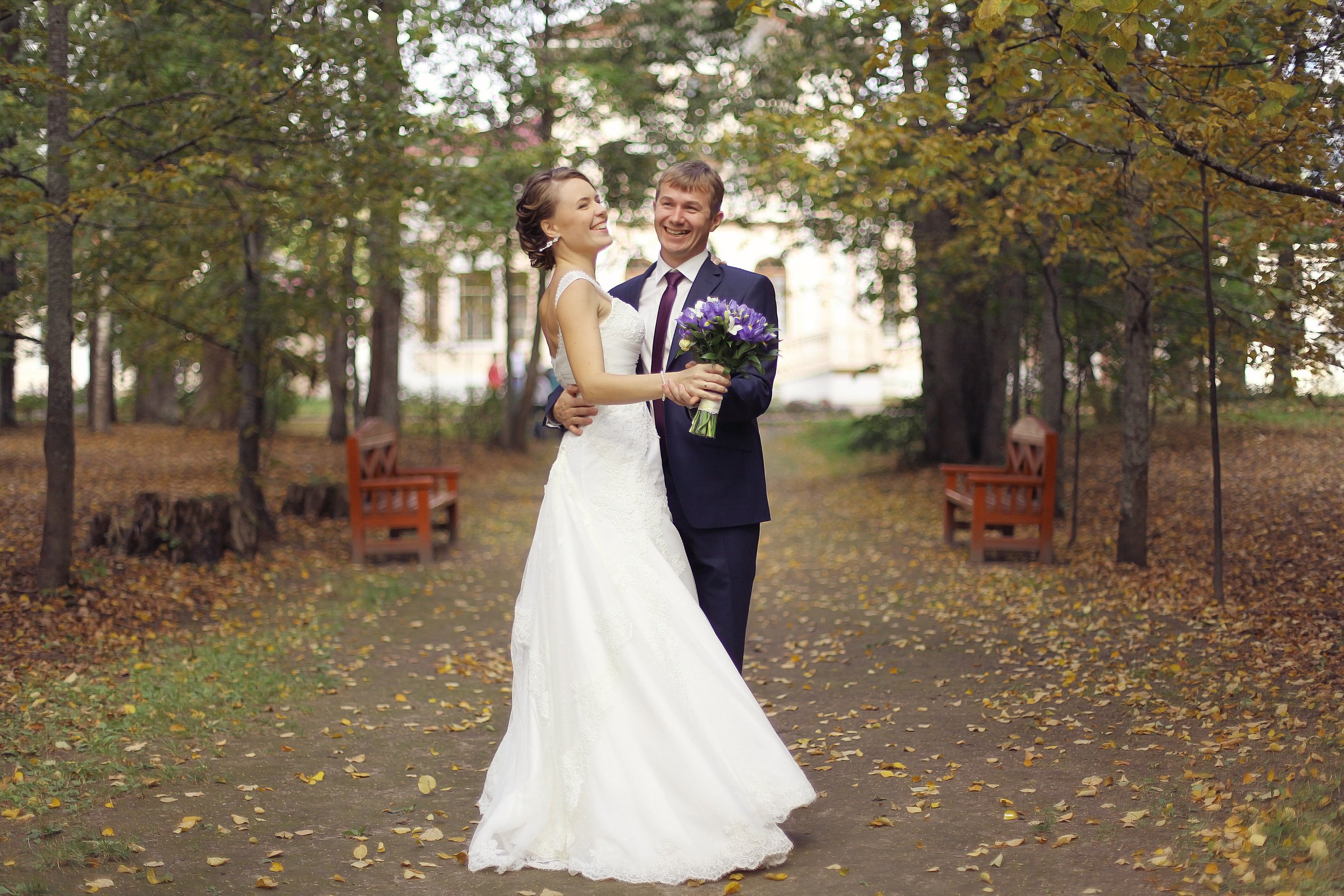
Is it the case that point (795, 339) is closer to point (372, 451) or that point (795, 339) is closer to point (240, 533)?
point (372, 451)

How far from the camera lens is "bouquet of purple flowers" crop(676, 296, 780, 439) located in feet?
12.8

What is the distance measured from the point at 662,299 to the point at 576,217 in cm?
46

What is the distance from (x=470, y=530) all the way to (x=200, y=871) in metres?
9.24

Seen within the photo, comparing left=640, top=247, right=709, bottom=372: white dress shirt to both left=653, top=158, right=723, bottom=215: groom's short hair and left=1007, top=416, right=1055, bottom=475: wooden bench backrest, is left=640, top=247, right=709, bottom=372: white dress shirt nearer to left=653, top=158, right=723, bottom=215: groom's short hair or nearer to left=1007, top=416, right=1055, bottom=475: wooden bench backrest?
left=653, top=158, right=723, bottom=215: groom's short hair

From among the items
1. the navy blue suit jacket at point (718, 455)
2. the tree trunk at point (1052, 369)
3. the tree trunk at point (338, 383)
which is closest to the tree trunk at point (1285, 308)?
the tree trunk at point (1052, 369)

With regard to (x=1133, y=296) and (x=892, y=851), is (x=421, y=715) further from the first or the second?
(x=1133, y=296)

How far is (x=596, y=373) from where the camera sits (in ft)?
13.3

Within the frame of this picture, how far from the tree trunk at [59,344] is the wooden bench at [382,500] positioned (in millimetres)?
2792

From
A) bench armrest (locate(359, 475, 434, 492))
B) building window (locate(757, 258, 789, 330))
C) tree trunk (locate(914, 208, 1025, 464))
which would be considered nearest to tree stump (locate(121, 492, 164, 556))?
bench armrest (locate(359, 475, 434, 492))

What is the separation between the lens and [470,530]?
13312 millimetres

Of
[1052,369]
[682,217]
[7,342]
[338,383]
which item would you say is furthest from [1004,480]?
[338,383]

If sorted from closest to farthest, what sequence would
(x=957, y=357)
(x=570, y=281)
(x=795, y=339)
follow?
(x=570, y=281), (x=957, y=357), (x=795, y=339)

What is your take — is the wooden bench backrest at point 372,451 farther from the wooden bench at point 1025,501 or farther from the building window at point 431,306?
the building window at point 431,306

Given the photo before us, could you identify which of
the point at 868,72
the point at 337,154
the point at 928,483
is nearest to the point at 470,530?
the point at 337,154
